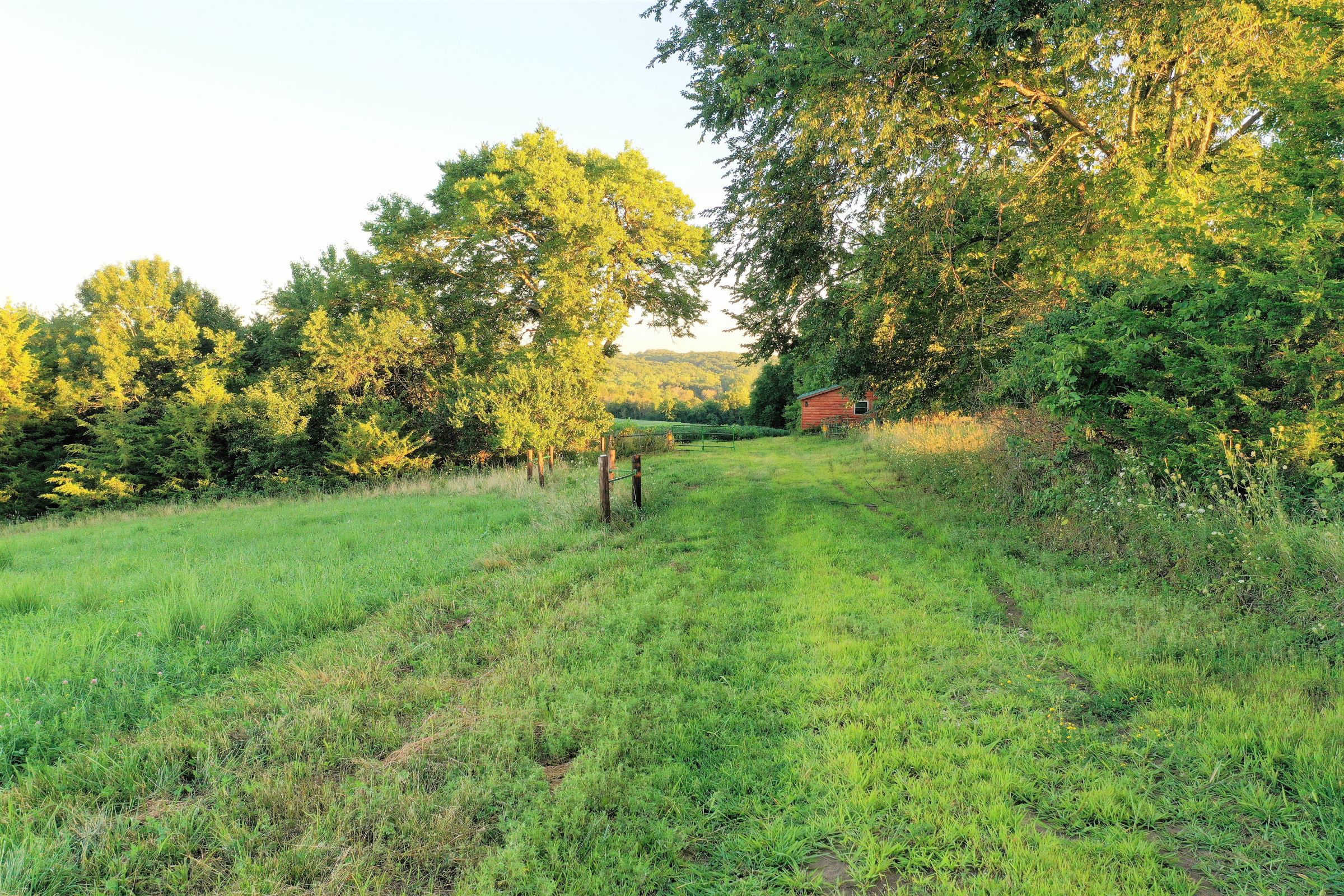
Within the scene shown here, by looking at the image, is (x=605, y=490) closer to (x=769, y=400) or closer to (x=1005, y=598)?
(x=1005, y=598)

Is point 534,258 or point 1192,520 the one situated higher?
point 534,258

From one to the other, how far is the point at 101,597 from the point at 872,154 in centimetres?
1125

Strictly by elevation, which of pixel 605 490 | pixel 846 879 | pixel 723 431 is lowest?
pixel 846 879

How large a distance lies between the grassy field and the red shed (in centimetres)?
3480

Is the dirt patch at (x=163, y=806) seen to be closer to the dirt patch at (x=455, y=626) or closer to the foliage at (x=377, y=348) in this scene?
the dirt patch at (x=455, y=626)

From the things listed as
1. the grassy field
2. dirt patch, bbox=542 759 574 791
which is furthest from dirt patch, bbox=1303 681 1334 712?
dirt patch, bbox=542 759 574 791

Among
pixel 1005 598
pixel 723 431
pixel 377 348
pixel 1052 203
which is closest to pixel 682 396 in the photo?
pixel 723 431

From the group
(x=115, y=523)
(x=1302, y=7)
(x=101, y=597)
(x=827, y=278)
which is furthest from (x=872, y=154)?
(x=115, y=523)

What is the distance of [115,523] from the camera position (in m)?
13.9

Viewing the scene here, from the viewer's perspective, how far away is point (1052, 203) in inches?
383

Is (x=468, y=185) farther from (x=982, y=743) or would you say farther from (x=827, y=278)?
(x=982, y=743)

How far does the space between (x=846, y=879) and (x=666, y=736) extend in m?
1.29

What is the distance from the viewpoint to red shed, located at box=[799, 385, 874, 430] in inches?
1564

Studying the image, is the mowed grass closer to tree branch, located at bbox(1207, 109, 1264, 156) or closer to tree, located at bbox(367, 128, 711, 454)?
tree, located at bbox(367, 128, 711, 454)
